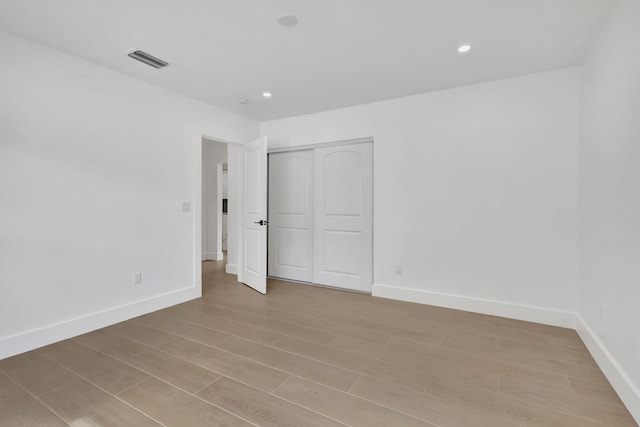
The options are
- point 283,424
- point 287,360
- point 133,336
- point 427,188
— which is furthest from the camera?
point 427,188

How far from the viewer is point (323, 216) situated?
4297mm

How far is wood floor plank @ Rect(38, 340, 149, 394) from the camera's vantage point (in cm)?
196

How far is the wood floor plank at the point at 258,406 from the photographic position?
5.26 feet

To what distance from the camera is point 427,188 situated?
3535mm

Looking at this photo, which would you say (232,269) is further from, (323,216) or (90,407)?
(90,407)

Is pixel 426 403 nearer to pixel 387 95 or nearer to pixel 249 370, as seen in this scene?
pixel 249 370

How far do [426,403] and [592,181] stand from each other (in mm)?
2242

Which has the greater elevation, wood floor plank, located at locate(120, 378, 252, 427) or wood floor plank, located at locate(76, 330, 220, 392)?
wood floor plank, located at locate(76, 330, 220, 392)

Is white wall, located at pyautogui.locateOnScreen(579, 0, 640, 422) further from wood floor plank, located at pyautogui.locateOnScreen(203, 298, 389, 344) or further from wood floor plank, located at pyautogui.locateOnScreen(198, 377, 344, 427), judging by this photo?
wood floor plank, located at pyautogui.locateOnScreen(198, 377, 344, 427)

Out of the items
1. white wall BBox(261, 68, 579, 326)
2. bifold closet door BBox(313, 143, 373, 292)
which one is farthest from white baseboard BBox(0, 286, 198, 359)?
white wall BBox(261, 68, 579, 326)

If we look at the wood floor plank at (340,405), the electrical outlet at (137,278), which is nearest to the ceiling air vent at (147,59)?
the electrical outlet at (137,278)

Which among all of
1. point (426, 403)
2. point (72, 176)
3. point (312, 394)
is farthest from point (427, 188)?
point (72, 176)

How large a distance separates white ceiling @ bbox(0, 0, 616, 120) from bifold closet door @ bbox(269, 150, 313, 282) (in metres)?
Answer: 1.42

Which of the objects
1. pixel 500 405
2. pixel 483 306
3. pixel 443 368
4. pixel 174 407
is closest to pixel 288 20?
pixel 174 407
